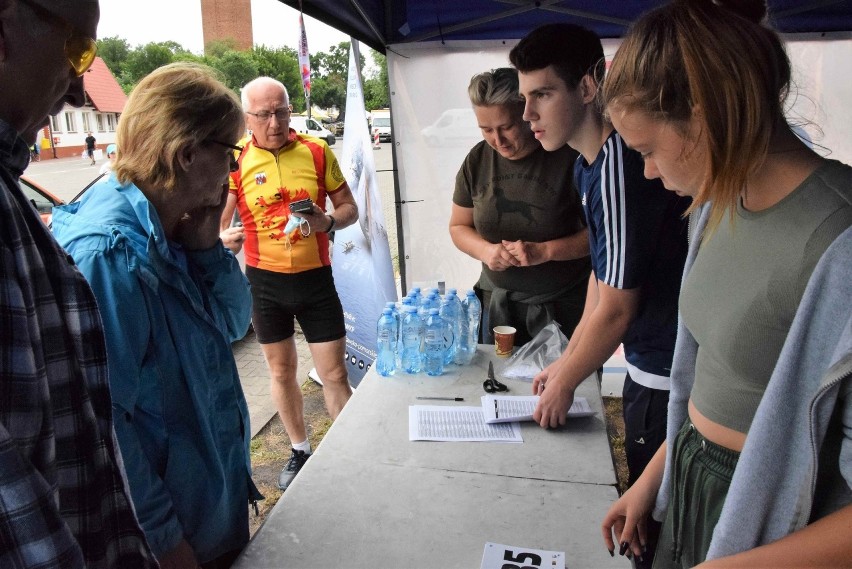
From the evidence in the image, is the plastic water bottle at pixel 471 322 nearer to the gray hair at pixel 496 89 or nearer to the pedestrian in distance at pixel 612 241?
the pedestrian in distance at pixel 612 241

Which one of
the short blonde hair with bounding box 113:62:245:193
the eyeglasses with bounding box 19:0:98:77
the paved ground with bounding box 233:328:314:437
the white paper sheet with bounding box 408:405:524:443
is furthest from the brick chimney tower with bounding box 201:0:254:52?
the eyeglasses with bounding box 19:0:98:77

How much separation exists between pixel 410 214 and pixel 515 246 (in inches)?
63.9

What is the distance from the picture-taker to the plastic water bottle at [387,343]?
7.07 ft

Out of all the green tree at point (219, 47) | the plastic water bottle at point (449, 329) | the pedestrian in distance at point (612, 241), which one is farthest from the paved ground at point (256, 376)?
the green tree at point (219, 47)

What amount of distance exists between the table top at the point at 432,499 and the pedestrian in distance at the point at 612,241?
0.16 metres

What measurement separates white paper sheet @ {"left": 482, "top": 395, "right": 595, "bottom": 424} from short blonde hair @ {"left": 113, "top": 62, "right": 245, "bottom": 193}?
1.09 meters

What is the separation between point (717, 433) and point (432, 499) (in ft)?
2.18

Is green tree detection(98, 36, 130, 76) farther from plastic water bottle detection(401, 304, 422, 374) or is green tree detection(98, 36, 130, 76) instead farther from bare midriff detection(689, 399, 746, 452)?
bare midriff detection(689, 399, 746, 452)

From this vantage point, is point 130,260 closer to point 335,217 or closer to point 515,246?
point 515,246

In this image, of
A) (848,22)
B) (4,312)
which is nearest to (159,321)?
(4,312)

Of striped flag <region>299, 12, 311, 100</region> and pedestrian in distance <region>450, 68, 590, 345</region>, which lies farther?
striped flag <region>299, 12, 311, 100</region>

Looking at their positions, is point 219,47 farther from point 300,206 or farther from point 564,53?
point 564,53

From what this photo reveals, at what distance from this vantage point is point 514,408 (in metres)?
1.82

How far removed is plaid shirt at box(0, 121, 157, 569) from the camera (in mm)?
665
